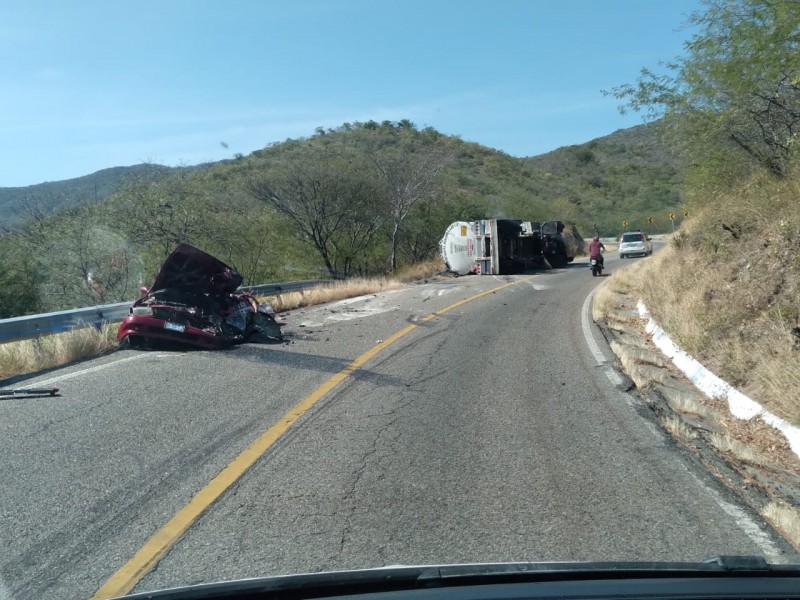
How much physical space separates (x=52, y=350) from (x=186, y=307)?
2.12m

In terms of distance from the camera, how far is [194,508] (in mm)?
5223

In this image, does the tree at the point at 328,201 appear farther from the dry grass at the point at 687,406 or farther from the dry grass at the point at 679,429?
the dry grass at the point at 679,429

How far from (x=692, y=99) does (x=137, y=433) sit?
12685 millimetres

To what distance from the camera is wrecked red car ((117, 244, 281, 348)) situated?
38.8 ft

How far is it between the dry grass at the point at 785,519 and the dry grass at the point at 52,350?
9632 mm

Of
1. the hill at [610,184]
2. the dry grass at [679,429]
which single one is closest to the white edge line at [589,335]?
the dry grass at [679,429]

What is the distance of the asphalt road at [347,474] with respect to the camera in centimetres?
452

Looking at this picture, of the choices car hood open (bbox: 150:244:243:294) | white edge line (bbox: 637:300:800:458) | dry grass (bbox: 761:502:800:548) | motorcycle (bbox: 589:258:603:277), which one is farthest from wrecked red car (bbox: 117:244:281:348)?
motorcycle (bbox: 589:258:603:277)

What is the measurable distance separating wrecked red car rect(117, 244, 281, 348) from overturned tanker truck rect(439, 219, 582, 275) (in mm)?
20548

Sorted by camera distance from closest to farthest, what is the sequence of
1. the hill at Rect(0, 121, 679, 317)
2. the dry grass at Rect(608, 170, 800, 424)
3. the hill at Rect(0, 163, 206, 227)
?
1. the dry grass at Rect(608, 170, 800, 424)
2. the hill at Rect(0, 121, 679, 317)
3. the hill at Rect(0, 163, 206, 227)

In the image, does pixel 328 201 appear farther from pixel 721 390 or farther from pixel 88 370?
pixel 721 390

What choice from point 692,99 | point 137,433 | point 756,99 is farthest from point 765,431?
point 692,99

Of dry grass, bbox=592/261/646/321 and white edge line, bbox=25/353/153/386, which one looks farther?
dry grass, bbox=592/261/646/321

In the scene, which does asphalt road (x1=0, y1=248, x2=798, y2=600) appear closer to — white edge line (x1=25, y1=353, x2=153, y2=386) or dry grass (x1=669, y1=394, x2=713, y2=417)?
white edge line (x1=25, y1=353, x2=153, y2=386)
